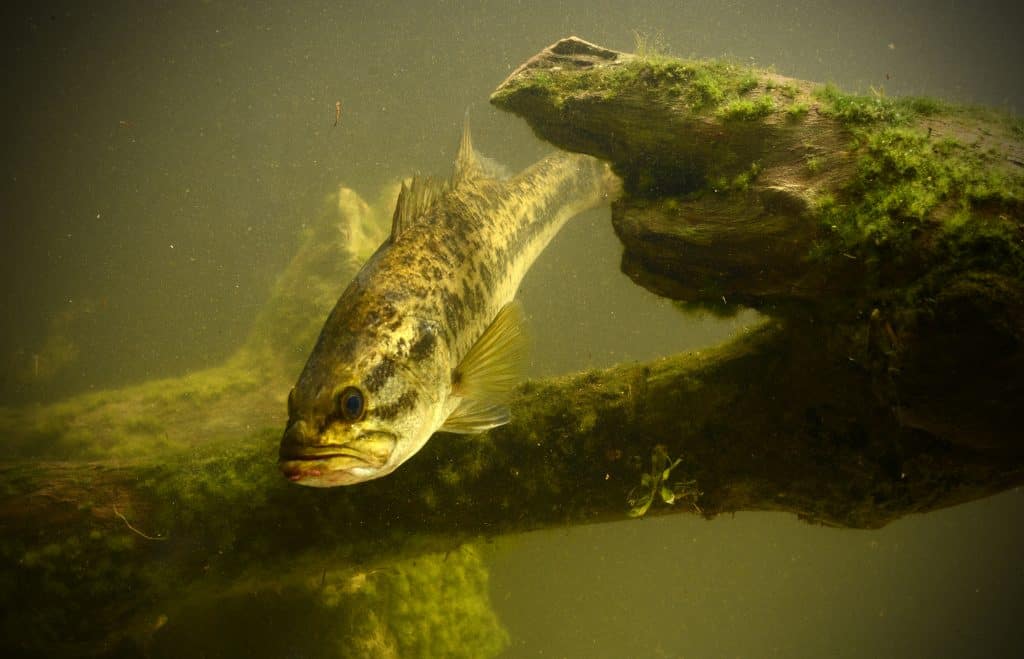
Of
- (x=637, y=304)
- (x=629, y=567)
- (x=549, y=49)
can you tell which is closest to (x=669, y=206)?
(x=549, y=49)

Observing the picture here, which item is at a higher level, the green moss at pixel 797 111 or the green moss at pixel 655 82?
the green moss at pixel 655 82

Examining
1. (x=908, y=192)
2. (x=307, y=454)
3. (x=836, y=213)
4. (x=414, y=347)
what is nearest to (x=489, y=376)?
(x=414, y=347)

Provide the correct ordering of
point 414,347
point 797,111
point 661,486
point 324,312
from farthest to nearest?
point 324,312 < point 797,111 < point 661,486 < point 414,347

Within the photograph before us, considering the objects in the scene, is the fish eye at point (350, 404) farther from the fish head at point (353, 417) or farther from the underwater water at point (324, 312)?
the underwater water at point (324, 312)

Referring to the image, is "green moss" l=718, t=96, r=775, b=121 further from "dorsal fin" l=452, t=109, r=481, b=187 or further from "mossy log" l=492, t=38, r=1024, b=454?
"dorsal fin" l=452, t=109, r=481, b=187

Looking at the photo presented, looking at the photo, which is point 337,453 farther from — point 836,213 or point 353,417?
point 836,213

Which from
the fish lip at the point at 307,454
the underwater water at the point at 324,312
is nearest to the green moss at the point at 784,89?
the underwater water at the point at 324,312
